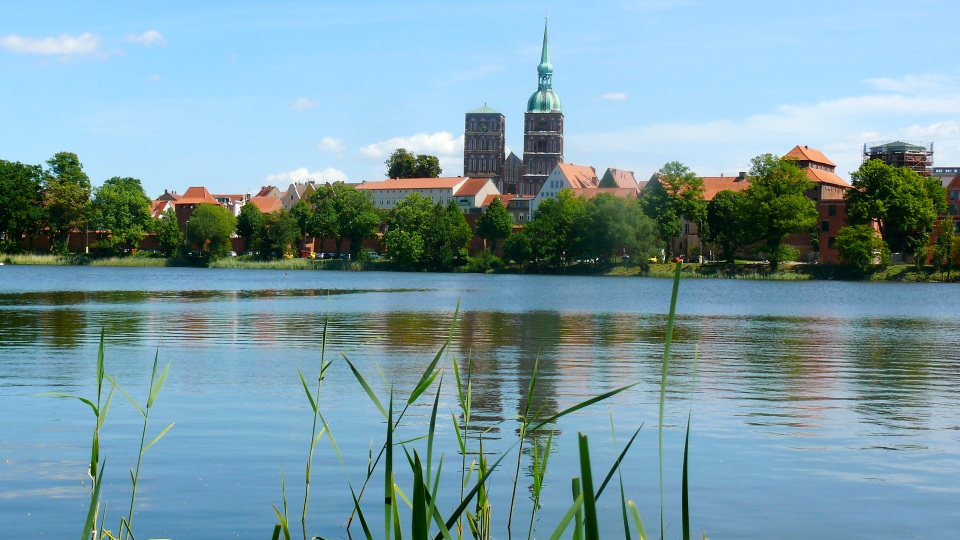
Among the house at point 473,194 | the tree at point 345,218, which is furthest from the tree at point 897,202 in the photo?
the house at point 473,194

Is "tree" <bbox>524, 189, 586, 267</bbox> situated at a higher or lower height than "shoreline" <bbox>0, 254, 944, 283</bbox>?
higher

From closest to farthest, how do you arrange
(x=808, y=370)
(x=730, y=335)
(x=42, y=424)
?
(x=42, y=424) → (x=808, y=370) → (x=730, y=335)

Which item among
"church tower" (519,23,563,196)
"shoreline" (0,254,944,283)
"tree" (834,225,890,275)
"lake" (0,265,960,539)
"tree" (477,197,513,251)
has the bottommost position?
"lake" (0,265,960,539)

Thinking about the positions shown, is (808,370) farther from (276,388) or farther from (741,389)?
(276,388)

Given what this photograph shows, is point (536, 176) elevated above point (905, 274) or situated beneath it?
elevated above

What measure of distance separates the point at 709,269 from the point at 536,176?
82.6m

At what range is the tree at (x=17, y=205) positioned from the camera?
102188mm

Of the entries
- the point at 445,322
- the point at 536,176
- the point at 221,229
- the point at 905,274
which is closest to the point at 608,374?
the point at 445,322

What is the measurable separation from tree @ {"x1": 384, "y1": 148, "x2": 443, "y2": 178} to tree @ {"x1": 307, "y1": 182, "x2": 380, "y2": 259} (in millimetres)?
47677

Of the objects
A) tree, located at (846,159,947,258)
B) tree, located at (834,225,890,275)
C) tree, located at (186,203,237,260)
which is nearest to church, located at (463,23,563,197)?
tree, located at (186,203,237,260)

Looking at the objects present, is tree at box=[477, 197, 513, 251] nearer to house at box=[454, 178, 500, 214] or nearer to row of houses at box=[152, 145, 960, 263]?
row of houses at box=[152, 145, 960, 263]

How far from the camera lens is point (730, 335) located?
95.5ft

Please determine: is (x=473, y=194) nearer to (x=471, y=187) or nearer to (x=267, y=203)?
(x=471, y=187)

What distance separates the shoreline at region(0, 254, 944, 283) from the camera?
296ft
